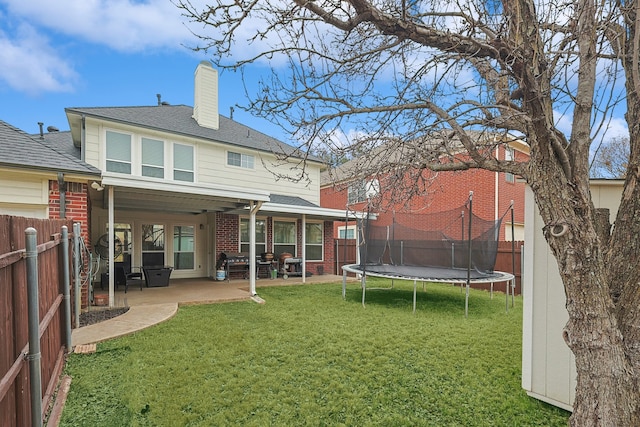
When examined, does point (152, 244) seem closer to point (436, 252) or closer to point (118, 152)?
point (118, 152)

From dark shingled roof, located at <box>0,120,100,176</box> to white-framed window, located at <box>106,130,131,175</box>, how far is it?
8.49 feet

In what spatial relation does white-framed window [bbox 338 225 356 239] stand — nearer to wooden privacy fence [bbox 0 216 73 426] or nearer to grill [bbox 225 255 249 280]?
grill [bbox 225 255 249 280]

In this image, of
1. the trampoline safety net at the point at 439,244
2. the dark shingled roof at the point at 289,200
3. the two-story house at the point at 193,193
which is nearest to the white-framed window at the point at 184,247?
the two-story house at the point at 193,193

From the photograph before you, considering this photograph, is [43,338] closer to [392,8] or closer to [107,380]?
[107,380]

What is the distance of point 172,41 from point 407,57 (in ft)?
8.09

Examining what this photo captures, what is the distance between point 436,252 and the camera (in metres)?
10.3

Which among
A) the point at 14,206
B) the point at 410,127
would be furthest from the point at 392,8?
the point at 14,206

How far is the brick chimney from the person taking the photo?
12297mm

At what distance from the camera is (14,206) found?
6.08m

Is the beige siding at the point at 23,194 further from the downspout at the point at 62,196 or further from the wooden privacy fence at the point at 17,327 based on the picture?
the wooden privacy fence at the point at 17,327

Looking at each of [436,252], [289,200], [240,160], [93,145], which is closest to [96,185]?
[93,145]

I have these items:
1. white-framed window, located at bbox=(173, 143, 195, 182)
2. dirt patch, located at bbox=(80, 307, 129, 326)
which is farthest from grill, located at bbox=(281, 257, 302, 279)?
dirt patch, located at bbox=(80, 307, 129, 326)

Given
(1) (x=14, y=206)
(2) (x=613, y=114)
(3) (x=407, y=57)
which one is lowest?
(1) (x=14, y=206)

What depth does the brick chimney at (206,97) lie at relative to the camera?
484 inches
